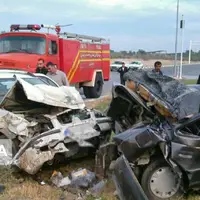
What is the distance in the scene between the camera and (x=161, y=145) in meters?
4.94

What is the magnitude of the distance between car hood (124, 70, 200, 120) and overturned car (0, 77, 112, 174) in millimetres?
1035

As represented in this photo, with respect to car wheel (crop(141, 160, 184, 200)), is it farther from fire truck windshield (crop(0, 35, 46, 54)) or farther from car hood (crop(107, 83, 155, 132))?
fire truck windshield (crop(0, 35, 46, 54))

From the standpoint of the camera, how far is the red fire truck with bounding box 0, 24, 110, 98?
13469 millimetres

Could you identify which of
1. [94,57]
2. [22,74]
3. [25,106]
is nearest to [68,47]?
[94,57]

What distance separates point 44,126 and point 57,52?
8354 millimetres

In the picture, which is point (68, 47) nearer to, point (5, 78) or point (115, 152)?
point (5, 78)

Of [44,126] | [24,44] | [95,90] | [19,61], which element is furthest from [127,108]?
[95,90]

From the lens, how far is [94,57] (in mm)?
18031

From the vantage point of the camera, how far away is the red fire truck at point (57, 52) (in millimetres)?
13469

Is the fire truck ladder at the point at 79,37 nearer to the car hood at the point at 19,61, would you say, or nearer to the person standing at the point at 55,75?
the car hood at the point at 19,61

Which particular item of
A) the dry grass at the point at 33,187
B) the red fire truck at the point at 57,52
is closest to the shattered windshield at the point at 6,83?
the dry grass at the point at 33,187

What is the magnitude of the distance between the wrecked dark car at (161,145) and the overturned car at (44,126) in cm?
61

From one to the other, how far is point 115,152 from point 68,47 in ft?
32.3

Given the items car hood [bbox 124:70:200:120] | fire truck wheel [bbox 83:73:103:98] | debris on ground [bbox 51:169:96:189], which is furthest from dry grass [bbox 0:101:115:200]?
fire truck wheel [bbox 83:73:103:98]
